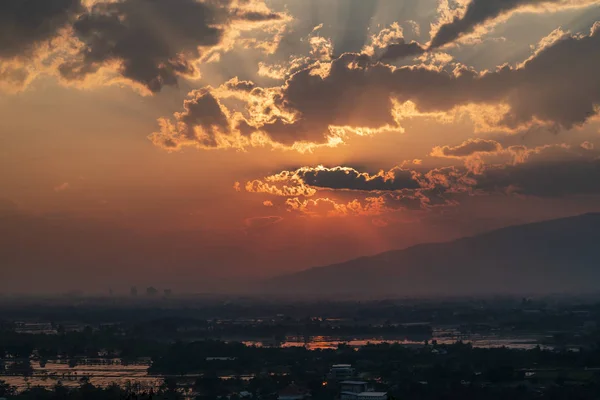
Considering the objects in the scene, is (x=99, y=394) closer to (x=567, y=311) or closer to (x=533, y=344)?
(x=533, y=344)

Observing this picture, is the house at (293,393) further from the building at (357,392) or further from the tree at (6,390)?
the tree at (6,390)

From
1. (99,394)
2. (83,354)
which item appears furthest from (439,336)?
(99,394)

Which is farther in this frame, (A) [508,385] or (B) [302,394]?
(A) [508,385]

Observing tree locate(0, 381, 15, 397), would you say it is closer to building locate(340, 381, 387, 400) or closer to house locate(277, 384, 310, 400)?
house locate(277, 384, 310, 400)

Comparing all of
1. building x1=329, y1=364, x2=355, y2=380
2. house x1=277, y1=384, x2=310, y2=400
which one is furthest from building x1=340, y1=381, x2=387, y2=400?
building x1=329, y1=364, x2=355, y2=380

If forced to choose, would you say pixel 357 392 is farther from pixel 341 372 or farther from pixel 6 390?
pixel 6 390

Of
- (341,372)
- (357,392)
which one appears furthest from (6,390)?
(341,372)
